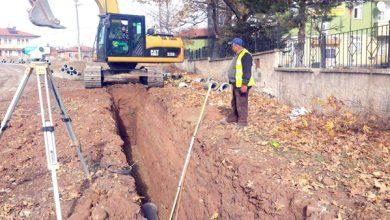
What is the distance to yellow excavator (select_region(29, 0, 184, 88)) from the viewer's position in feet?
46.5

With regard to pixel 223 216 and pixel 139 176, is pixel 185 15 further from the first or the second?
pixel 223 216

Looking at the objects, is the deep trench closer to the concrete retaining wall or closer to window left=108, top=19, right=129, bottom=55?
window left=108, top=19, right=129, bottom=55

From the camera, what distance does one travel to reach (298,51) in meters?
11.9

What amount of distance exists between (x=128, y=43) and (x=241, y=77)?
7.31 metres

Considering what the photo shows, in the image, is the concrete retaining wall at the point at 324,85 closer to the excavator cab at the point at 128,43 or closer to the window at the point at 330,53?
the window at the point at 330,53

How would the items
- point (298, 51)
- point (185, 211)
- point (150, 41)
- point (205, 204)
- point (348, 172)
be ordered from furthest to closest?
point (150, 41) < point (298, 51) < point (185, 211) < point (205, 204) < point (348, 172)

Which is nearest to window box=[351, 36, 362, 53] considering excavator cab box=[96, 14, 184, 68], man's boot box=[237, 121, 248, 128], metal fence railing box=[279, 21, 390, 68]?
metal fence railing box=[279, 21, 390, 68]

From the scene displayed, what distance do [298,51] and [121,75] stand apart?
6.70 meters

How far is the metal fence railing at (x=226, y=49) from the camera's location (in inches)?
579

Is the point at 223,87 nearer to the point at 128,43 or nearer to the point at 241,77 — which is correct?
the point at 128,43

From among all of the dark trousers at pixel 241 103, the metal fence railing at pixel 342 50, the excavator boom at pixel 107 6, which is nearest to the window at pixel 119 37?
the excavator boom at pixel 107 6

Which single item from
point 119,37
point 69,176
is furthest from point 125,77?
point 69,176

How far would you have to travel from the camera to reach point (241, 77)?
27.2ft

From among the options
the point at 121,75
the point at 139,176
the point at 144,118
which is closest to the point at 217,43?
the point at 121,75
